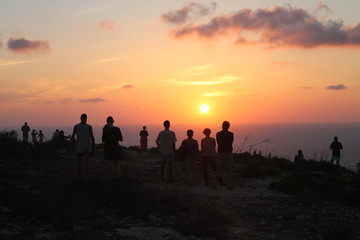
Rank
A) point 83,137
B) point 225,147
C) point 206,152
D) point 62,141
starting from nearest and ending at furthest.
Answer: point 83,137 → point 225,147 → point 206,152 → point 62,141

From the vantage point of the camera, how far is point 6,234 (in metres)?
6.81

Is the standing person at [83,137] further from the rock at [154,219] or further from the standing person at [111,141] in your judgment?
the rock at [154,219]

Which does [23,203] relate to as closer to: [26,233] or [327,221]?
[26,233]

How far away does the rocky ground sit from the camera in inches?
310

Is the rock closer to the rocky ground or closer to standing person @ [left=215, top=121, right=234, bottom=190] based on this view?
the rocky ground

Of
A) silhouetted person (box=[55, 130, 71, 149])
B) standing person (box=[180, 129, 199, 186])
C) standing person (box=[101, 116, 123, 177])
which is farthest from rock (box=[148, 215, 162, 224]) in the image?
silhouetted person (box=[55, 130, 71, 149])

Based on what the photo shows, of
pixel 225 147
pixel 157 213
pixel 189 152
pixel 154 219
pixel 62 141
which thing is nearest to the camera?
pixel 154 219

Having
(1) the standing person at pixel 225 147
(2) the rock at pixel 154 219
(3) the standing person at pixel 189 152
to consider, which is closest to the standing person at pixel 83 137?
(3) the standing person at pixel 189 152

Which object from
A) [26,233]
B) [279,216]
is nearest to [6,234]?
[26,233]

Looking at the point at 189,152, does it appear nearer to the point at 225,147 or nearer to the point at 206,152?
the point at 206,152

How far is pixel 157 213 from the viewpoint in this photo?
945 centimetres

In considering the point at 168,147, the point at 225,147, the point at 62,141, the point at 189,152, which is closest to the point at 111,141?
the point at 168,147

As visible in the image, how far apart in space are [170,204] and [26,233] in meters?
3.82

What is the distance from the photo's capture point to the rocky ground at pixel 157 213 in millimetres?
7871
